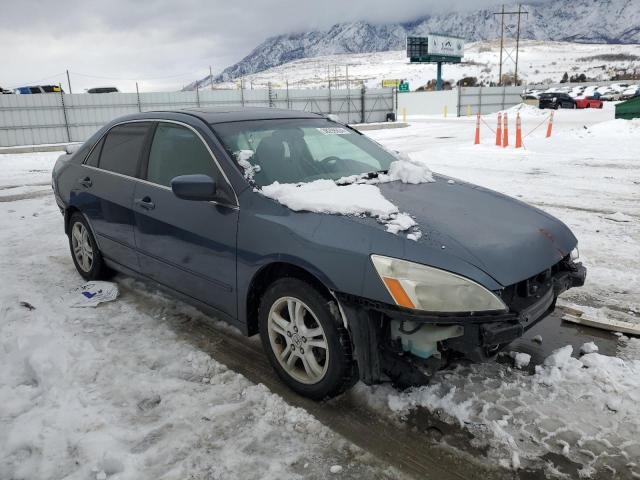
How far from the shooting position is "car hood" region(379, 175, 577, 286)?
251 cm

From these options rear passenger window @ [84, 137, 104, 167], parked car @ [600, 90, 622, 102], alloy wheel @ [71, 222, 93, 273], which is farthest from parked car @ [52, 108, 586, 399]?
parked car @ [600, 90, 622, 102]

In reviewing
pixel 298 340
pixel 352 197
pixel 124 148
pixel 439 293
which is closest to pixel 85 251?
pixel 124 148

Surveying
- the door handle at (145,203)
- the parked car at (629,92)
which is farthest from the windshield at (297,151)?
the parked car at (629,92)

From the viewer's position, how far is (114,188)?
13.7ft

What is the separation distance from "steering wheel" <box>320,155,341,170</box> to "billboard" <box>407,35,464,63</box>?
5786 centimetres

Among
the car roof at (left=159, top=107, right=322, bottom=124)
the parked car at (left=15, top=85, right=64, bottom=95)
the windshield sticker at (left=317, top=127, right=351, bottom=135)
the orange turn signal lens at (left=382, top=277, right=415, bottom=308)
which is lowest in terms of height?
the orange turn signal lens at (left=382, top=277, right=415, bottom=308)

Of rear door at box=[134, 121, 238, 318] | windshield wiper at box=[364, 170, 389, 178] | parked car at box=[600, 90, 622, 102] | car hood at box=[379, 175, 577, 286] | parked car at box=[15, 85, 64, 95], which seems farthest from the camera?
parked car at box=[600, 90, 622, 102]

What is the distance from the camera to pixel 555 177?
987 centimetres

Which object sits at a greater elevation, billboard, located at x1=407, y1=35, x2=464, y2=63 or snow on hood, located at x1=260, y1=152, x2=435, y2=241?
billboard, located at x1=407, y1=35, x2=464, y2=63

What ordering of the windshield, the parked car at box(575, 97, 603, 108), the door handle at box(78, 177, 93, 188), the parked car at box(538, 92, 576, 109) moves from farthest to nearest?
the parked car at box(538, 92, 576, 109), the parked car at box(575, 97, 603, 108), the door handle at box(78, 177, 93, 188), the windshield

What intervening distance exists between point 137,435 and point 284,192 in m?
1.54

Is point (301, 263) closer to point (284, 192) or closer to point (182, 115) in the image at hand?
point (284, 192)

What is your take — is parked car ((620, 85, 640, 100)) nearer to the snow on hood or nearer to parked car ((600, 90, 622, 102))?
parked car ((600, 90, 622, 102))

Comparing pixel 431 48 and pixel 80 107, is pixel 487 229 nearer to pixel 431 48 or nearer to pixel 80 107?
pixel 80 107
